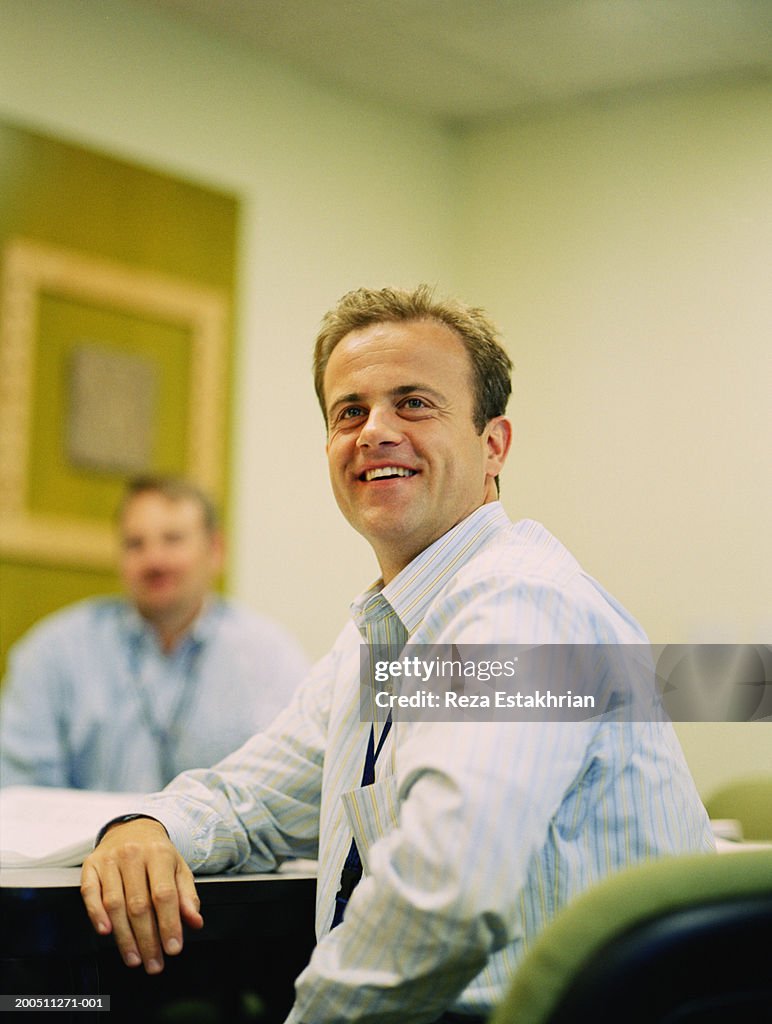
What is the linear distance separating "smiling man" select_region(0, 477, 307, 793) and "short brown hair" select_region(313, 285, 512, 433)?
1.34m

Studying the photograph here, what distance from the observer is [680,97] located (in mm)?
1489

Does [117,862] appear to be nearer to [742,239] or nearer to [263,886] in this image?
[263,886]

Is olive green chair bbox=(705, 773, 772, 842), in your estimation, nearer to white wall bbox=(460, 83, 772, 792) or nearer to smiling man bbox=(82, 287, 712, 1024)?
white wall bbox=(460, 83, 772, 792)

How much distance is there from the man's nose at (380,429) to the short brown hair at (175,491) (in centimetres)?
170

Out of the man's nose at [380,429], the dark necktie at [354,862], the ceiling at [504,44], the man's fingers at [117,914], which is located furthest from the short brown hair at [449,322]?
the man's fingers at [117,914]

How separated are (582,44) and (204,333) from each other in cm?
159

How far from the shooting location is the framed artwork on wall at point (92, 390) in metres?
2.62

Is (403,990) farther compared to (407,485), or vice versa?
(407,485)

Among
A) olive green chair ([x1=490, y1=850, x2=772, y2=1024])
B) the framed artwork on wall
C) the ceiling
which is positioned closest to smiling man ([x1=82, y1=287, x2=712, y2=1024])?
olive green chair ([x1=490, y1=850, x2=772, y2=1024])

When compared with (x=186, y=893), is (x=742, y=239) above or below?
above

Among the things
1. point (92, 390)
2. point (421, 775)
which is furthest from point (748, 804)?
point (92, 390)

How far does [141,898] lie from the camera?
38.2 inches

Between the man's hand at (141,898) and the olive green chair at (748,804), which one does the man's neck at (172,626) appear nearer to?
the olive green chair at (748,804)

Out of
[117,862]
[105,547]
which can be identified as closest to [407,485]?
[117,862]
